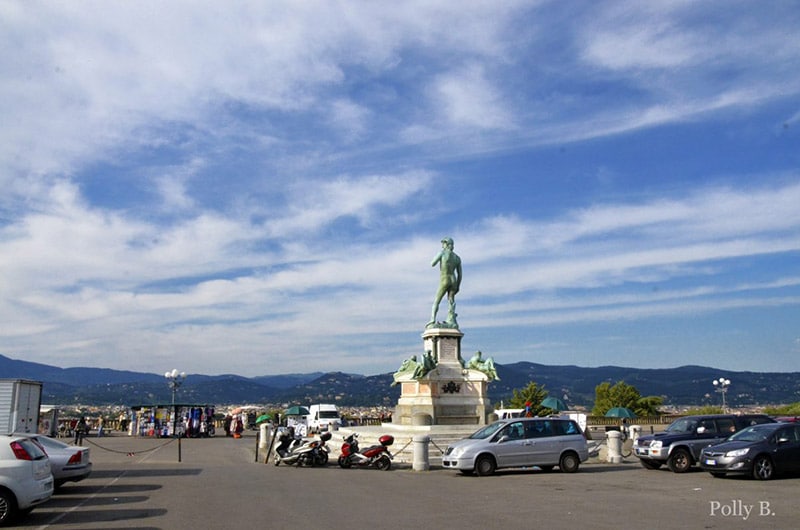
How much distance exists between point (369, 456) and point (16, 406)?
437 inches

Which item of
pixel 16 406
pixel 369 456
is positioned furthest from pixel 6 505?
pixel 16 406

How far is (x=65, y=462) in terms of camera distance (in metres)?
15.3

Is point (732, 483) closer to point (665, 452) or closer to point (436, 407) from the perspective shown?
point (665, 452)

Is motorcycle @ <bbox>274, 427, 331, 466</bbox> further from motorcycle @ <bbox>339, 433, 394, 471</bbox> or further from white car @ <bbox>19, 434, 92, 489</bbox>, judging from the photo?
white car @ <bbox>19, 434, 92, 489</bbox>

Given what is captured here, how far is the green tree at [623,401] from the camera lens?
183ft

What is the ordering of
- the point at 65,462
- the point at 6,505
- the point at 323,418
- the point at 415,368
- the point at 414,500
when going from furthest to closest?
the point at 323,418, the point at 415,368, the point at 65,462, the point at 414,500, the point at 6,505

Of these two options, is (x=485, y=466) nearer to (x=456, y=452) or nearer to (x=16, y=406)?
(x=456, y=452)

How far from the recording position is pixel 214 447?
3331 cm

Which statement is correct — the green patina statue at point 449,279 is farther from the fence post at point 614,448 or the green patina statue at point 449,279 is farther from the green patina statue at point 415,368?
the fence post at point 614,448

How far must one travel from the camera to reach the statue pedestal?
91.5 feet

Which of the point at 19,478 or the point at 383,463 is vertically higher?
the point at 19,478

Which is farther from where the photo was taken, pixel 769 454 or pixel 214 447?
pixel 214 447

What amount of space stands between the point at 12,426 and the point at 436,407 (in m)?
14.8

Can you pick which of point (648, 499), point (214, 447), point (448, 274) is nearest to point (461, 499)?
point (648, 499)
